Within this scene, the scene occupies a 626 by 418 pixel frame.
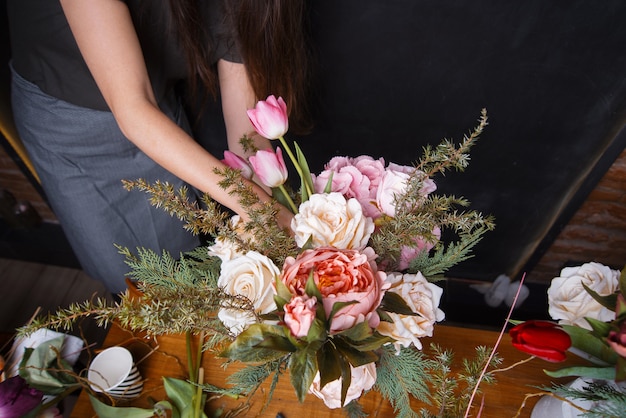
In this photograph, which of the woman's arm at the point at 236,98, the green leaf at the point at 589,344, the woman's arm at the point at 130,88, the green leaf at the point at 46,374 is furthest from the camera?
Answer: the woman's arm at the point at 236,98

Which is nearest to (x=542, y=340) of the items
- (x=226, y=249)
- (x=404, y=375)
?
(x=404, y=375)

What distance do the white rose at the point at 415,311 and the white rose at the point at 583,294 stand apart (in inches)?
8.0

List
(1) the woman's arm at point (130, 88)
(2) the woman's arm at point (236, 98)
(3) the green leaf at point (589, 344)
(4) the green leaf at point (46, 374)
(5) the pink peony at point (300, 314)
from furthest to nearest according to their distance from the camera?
(2) the woman's arm at point (236, 98) < (4) the green leaf at point (46, 374) < (1) the woman's arm at point (130, 88) < (3) the green leaf at point (589, 344) < (5) the pink peony at point (300, 314)

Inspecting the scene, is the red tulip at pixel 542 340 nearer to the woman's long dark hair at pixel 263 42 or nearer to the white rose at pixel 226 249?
the white rose at pixel 226 249

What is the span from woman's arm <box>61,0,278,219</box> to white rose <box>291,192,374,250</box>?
0.72ft

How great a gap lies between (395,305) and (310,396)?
14.5 inches

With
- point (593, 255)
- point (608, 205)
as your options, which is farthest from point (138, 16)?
point (593, 255)

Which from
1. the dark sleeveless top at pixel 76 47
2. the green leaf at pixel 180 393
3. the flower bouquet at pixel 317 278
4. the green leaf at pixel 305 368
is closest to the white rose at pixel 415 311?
the flower bouquet at pixel 317 278

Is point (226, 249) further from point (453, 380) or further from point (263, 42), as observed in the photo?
point (263, 42)

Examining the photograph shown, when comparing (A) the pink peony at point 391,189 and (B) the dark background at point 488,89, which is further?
(B) the dark background at point 488,89

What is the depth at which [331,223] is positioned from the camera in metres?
0.53

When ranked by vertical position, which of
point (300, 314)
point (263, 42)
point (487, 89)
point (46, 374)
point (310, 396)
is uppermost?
point (487, 89)

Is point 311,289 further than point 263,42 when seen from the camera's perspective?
No

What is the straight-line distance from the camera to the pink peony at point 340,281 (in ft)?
1.53
